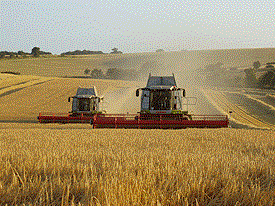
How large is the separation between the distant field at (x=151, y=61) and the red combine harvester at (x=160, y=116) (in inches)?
2702

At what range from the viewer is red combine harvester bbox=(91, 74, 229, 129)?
15609 mm

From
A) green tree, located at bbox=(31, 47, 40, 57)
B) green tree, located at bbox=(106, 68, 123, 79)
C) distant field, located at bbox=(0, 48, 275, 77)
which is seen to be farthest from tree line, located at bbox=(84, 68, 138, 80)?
green tree, located at bbox=(31, 47, 40, 57)

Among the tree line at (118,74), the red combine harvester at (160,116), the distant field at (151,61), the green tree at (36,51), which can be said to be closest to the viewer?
the red combine harvester at (160,116)

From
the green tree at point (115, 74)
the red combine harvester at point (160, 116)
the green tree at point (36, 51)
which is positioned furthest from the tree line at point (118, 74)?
Result: the red combine harvester at point (160, 116)

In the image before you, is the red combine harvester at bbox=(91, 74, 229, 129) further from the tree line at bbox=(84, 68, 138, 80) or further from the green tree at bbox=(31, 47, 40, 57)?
the green tree at bbox=(31, 47, 40, 57)

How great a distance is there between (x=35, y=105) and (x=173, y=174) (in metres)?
34.6

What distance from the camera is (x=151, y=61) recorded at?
350 ft

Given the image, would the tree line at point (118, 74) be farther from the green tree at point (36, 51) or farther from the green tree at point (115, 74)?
the green tree at point (36, 51)

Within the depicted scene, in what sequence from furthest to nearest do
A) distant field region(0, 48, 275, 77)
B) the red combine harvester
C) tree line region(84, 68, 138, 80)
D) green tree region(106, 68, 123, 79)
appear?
distant field region(0, 48, 275, 77) → green tree region(106, 68, 123, 79) → tree line region(84, 68, 138, 80) → the red combine harvester

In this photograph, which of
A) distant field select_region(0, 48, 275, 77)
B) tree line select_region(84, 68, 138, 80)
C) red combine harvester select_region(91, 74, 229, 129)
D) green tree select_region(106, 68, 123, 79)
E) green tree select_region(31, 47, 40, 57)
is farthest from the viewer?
green tree select_region(31, 47, 40, 57)

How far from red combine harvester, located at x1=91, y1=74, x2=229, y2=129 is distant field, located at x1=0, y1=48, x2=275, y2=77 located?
6863 centimetres

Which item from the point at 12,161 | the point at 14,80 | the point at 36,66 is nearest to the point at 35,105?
the point at 14,80

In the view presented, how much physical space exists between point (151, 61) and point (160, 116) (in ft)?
303

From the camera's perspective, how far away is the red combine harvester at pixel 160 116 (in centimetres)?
1561
